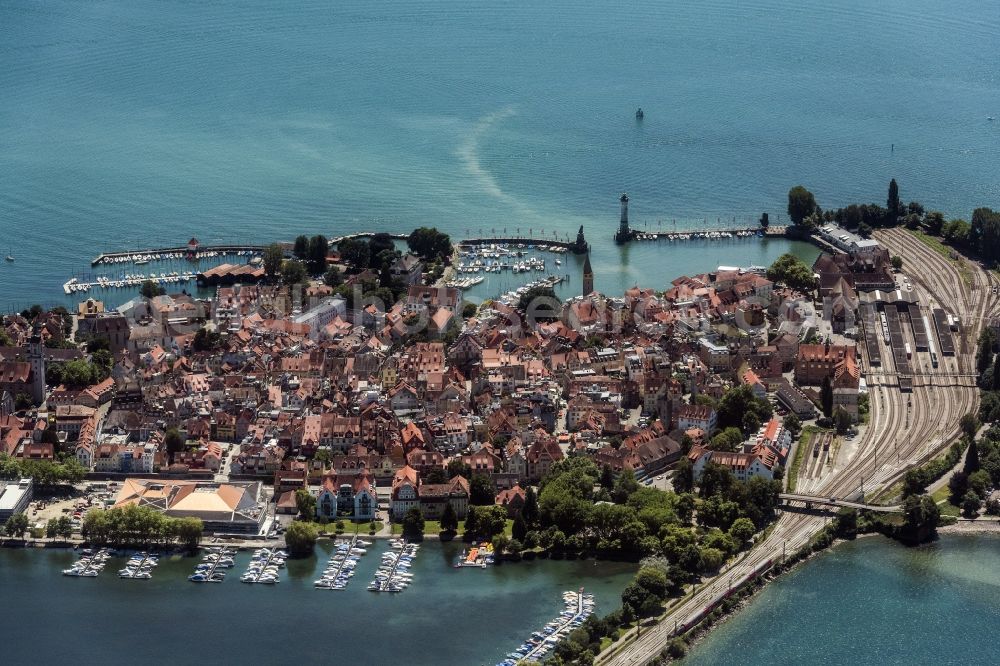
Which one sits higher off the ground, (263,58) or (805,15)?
(805,15)

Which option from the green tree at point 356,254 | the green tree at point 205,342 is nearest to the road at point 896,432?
the green tree at point 356,254

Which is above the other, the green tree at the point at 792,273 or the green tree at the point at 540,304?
the green tree at the point at 792,273

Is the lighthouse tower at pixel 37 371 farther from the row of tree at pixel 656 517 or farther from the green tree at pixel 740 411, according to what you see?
the green tree at pixel 740 411

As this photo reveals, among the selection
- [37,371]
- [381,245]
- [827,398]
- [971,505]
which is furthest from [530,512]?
[381,245]

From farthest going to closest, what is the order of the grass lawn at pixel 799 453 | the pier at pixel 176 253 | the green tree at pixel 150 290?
the pier at pixel 176 253 → the green tree at pixel 150 290 → the grass lawn at pixel 799 453

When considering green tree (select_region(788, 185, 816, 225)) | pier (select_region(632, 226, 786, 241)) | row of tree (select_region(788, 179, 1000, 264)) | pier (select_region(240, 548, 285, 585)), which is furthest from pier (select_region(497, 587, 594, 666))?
green tree (select_region(788, 185, 816, 225))

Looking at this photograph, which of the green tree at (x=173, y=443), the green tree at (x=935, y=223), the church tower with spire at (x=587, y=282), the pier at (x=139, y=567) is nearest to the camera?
the pier at (x=139, y=567)

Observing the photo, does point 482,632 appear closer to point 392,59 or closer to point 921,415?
point 921,415

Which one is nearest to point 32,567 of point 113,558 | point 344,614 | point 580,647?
point 113,558
